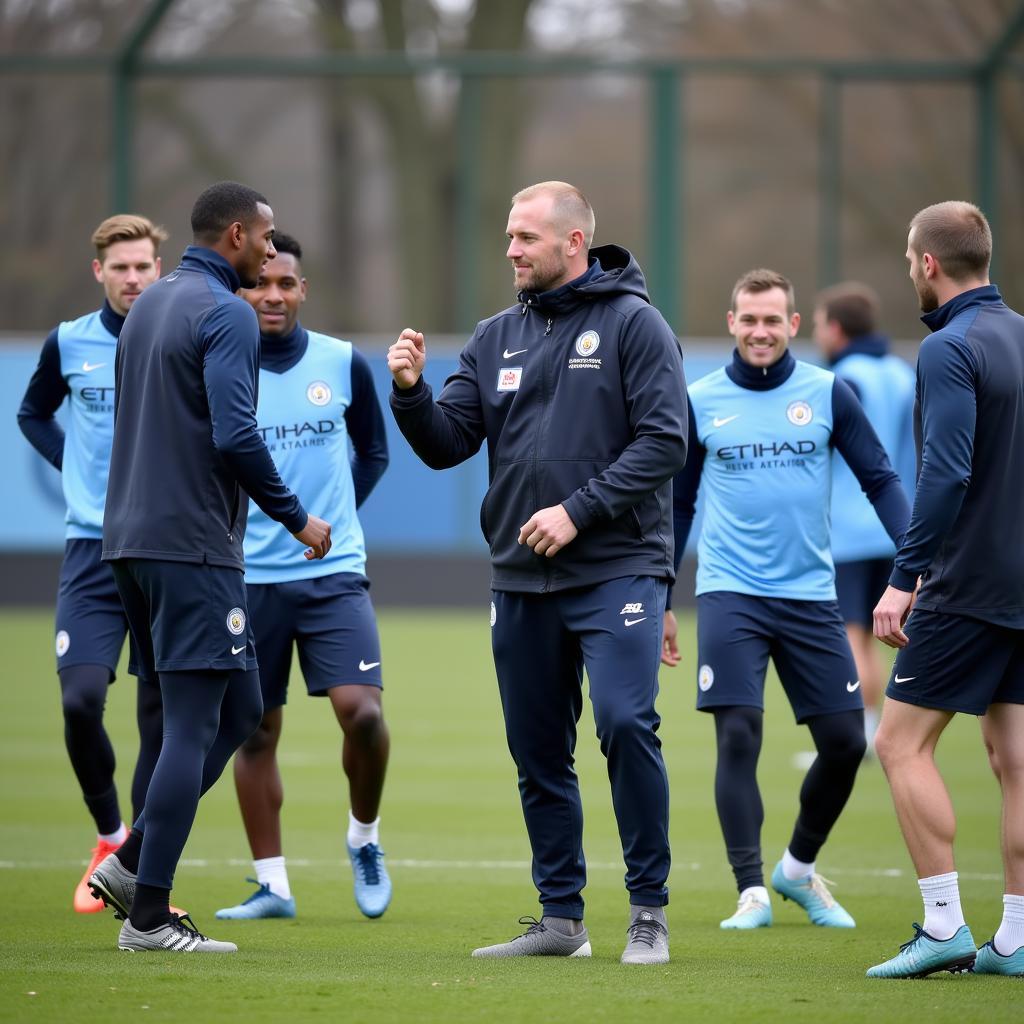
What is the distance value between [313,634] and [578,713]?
1.32 metres

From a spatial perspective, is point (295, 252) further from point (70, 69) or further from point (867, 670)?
point (70, 69)

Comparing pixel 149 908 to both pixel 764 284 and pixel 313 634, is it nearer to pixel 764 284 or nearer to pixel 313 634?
pixel 313 634

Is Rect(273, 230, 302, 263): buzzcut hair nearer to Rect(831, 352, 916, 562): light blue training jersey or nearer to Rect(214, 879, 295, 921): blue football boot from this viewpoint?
Rect(214, 879, 295, 921): blue football boot

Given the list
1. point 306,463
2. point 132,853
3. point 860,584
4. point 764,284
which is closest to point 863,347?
point 860,584

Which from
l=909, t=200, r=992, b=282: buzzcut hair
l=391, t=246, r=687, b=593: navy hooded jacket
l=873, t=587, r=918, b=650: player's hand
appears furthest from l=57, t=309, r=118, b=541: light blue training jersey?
l=909, t=200, r=992, b=282: buzzcut hair

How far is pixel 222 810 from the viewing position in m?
9.71

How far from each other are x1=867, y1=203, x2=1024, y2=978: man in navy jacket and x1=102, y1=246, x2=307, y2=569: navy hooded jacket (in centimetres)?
195

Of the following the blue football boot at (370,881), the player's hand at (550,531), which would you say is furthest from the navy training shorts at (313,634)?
the player's hand at (550,531)

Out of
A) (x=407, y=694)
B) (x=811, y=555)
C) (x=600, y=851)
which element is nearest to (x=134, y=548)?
(x=811, y=555)

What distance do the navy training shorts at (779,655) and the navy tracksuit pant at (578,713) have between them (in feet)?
3.07

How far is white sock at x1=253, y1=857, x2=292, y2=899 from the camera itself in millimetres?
6859

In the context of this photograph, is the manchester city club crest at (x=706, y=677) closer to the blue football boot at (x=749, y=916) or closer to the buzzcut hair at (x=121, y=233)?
the blue football boot at (x=749, y=916)

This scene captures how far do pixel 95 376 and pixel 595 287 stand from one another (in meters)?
2.31

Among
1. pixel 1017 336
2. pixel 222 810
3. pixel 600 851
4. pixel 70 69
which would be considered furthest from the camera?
pixel 70 69
